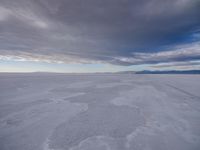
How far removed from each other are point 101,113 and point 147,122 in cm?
154

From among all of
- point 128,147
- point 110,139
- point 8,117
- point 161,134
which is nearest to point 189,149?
point 161,134

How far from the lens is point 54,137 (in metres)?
2.82

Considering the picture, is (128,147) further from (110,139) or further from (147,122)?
(147,122)

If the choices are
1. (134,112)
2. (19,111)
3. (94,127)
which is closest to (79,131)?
(94,127)

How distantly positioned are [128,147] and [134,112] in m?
2.16

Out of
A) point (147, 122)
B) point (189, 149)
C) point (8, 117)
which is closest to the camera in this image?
point (189, 149)

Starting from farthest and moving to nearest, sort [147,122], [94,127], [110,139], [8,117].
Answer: [8,117] < [147,122] < [94,127] < [110,139]

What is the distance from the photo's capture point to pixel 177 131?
3.13m

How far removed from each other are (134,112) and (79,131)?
2.28m

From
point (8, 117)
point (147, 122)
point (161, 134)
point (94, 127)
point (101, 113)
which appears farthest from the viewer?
point (101, 113)

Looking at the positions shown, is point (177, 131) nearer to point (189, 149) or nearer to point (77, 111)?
point (189, 149)

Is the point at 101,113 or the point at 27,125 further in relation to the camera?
the point at 101,113

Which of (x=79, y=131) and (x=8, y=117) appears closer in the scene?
(x=79, y=131)

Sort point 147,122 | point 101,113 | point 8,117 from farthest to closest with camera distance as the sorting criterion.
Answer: point 101,113
point 8,117
point 147,122
